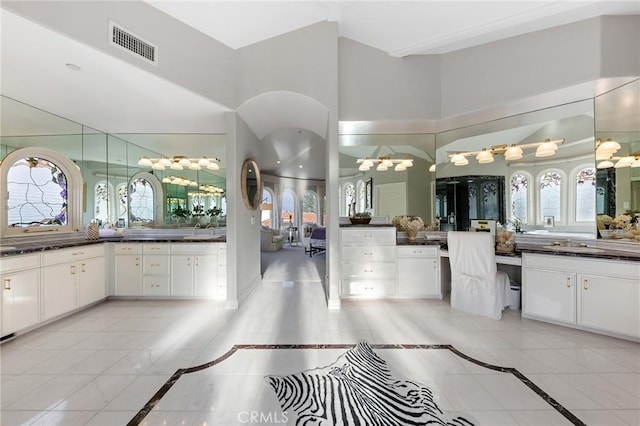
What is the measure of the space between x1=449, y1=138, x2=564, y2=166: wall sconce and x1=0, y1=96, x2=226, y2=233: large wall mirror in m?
3.98

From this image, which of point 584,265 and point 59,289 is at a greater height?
point 584,265

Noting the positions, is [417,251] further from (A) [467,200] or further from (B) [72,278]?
(B) [72,278]

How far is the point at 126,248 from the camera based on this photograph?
3684mm

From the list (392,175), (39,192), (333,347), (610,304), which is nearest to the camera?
(333,347)

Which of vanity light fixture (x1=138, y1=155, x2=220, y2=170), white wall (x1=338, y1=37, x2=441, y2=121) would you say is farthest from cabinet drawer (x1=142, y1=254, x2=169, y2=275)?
white wall (x1=338, y1=37, x2=441, y2=121)

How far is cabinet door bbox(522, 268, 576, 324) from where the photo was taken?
2.73m

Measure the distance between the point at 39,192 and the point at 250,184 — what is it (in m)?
2.79

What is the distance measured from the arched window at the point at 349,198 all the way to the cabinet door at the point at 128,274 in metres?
3.24

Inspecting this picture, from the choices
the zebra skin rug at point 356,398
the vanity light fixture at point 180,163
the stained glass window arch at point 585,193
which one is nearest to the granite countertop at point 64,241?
the vanity light fixture at point 180,163

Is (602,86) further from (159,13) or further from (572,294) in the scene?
(159,13)

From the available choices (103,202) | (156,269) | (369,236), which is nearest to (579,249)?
(369,236)

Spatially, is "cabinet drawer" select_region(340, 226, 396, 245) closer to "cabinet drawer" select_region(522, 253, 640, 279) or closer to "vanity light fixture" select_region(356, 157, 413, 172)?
"vanity light fixture" select_region(356, 157, 413, 172)

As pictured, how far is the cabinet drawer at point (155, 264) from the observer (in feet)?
12.1

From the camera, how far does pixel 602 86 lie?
292 centimetres
